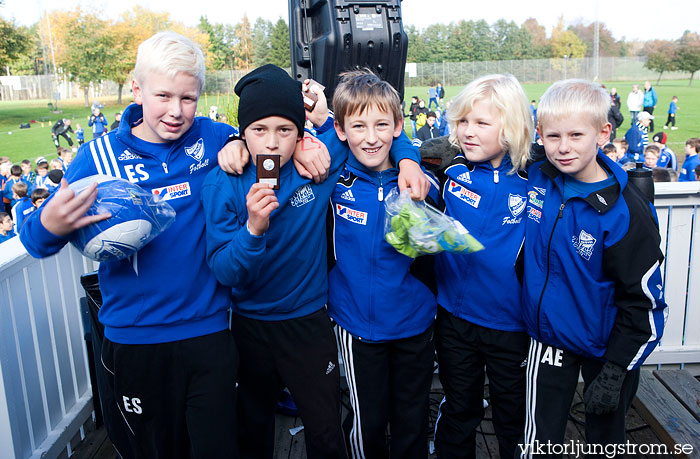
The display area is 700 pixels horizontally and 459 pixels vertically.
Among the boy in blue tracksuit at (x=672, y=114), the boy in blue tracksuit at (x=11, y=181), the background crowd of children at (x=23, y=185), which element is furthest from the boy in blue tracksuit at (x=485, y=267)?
the boy in blue tracksuit at (x=672, y=114)

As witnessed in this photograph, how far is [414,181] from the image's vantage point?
6.85 feet

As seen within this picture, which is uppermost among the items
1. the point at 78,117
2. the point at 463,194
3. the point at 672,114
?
the point at 78,117

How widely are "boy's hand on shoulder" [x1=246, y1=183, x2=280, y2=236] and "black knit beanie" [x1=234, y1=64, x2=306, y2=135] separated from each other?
1.12 ft

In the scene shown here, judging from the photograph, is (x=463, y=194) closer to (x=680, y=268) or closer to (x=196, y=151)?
(x=196, y=151)

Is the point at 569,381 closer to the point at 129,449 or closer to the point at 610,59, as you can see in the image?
the point at 129,449

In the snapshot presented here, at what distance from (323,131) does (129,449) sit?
67.7 inches

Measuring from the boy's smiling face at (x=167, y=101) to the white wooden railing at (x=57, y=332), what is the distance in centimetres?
106

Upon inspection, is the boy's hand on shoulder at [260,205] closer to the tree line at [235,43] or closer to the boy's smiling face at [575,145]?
the boy's smiling face at [575,145]

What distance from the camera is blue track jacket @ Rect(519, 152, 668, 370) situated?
77.7 inches

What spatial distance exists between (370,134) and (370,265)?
1.78 ft

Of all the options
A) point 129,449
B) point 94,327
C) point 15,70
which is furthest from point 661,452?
point 15,70

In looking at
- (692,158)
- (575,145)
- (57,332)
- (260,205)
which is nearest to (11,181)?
(57,332)

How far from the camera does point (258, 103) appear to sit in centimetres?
195

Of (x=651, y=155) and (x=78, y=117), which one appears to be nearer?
(x=651, y=155)
